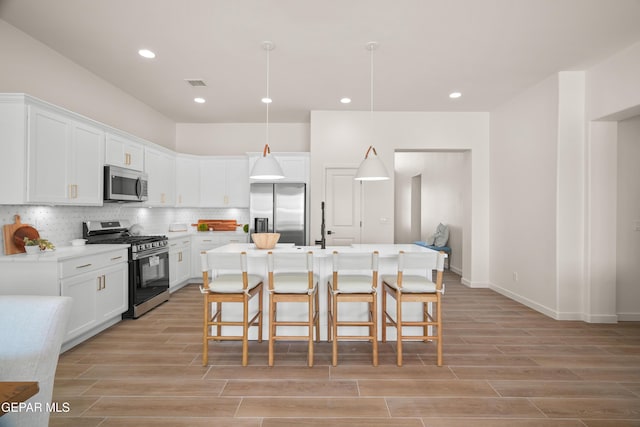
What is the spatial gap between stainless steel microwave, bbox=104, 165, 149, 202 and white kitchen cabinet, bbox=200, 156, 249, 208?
133 centimetres

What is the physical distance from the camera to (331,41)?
11.1ft

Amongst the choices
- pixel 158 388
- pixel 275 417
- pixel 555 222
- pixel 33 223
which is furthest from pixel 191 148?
pixel 555 222

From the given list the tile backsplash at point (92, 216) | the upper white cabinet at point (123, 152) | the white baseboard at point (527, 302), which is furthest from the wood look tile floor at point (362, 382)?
the upper white cabinet at point (123, 152)

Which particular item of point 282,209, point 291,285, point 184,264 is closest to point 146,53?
point 282,209

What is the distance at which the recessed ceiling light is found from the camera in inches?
142

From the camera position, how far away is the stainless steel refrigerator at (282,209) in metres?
5.59

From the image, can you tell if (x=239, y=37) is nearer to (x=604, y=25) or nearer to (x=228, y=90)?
(x=228, y=90)

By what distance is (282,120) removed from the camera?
630 cm

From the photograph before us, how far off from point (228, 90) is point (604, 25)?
14.0ft

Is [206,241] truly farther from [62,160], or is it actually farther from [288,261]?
[288,261]

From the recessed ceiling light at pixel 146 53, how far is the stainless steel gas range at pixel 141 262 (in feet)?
6.96

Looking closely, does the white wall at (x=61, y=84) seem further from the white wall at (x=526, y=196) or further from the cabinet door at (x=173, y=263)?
the white wall at (x=526, y=196)

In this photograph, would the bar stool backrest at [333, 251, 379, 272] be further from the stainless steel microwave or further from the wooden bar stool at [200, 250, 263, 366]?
the stainless steel microwave

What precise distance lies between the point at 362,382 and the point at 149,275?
10.3 feet
